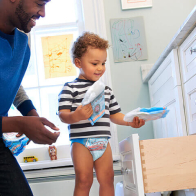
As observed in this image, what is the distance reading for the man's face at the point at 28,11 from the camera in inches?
38.3

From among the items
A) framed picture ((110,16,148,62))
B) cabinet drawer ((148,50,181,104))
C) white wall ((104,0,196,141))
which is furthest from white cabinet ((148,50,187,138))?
framed picture ((110,16,148,62))

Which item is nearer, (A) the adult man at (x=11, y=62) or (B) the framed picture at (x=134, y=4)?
(A) the adult man at (x=11, y=62)

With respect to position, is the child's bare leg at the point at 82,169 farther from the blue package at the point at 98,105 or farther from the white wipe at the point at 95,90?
the white wipe at the point at 95,90

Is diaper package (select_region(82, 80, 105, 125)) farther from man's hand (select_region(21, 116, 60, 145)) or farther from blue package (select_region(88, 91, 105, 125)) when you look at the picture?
man's hand (select_region(21, 116, 60, 145))

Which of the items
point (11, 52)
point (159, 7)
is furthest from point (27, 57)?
point (159, 7)

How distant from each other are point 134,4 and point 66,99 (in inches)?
49.5

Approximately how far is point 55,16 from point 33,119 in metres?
1.76

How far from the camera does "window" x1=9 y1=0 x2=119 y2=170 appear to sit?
7.20 ft

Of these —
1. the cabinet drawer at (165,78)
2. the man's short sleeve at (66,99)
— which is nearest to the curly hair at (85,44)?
the man's short sleeve at (66,99)

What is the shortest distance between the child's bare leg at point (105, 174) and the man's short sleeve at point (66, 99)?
28cm

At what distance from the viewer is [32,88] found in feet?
7.42

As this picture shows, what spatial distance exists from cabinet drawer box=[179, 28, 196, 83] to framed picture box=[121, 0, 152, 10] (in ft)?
3.27

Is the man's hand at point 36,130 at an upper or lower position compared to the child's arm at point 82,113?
lower

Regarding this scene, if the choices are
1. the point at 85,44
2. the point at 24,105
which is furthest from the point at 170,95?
the point at 24,105
